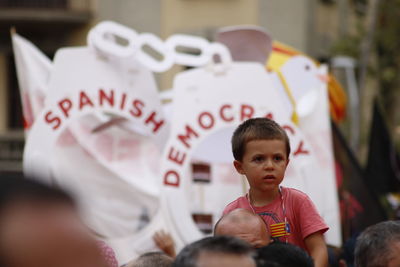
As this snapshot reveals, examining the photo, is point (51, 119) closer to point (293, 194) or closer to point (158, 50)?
point (158, 50)

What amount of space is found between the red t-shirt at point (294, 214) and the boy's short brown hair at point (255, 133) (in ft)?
0.62

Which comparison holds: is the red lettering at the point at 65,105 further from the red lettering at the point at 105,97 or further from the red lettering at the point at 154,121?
the red lettering at the point at 154,121

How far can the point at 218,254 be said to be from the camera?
2.23 m

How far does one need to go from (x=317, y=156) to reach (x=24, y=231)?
257 inches

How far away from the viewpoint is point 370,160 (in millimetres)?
11328

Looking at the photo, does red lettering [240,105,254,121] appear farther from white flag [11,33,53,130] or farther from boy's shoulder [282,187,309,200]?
boy's shoulder [282,187,309,200]

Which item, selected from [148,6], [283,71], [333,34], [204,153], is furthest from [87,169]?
[333,34]

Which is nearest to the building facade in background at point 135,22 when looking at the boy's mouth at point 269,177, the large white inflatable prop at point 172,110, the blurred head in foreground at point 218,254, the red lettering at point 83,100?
the large white inflatable prop at point 172,110

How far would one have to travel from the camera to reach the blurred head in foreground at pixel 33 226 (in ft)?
4.95

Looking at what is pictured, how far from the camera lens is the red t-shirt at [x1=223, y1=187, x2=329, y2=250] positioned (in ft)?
12.0

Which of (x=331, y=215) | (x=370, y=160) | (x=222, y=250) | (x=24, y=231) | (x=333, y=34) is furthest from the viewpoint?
(x=333, y=34)

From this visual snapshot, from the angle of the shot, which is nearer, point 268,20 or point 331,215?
point 331,215

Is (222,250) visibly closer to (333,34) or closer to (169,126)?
(169,126)

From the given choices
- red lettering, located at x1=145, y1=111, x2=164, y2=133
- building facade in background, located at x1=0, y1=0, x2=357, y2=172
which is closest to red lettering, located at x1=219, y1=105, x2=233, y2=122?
red lettering, located at x1=145, y1=111, x2=164, y2=133
